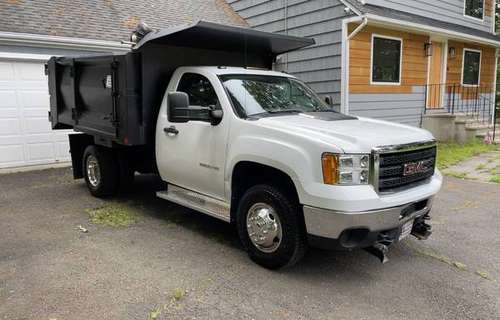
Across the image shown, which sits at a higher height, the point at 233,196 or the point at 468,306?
the point at 233,196

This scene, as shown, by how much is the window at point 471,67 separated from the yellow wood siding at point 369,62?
8.47 feet

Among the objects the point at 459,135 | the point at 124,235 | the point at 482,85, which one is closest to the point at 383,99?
the point at 459,135

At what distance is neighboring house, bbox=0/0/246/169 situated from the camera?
859 cm

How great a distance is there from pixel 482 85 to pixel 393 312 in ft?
46.9

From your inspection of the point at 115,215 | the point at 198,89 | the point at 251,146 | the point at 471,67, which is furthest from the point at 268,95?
the point at 471,67

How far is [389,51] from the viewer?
37.3ft

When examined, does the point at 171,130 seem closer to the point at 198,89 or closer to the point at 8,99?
the point at 198,89

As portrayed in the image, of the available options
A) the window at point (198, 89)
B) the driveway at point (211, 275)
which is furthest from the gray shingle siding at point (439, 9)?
the driveway at point (211, 275)

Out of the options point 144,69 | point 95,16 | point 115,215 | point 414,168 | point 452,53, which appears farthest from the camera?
point 452,53

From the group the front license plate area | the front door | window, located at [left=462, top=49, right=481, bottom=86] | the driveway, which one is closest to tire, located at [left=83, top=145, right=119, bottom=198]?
the driveway

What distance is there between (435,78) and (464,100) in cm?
175

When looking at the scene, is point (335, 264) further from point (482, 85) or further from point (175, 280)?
point (482, 85)

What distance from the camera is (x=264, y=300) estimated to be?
3.48m

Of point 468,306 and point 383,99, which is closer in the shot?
point 468,306
